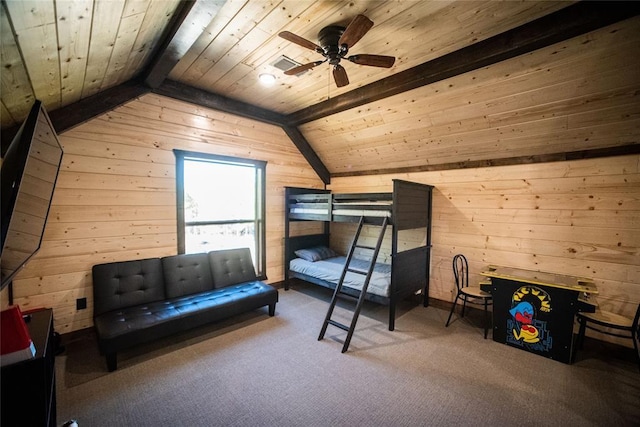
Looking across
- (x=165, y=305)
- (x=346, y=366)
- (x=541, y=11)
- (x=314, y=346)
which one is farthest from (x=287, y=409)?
(x=541, y=11)

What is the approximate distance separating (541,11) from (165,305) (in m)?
4.19

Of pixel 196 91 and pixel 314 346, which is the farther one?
pixel 196 91

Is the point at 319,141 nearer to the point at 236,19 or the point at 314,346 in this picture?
the point at 236,19

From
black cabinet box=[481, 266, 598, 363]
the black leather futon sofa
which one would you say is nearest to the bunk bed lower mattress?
the black leather futon sofa

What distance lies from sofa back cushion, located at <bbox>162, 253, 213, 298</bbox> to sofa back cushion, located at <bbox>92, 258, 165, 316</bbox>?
8 cm

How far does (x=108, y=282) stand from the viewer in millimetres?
2850

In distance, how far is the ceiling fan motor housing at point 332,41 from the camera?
2.15m

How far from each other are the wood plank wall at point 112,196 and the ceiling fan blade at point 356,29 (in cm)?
238

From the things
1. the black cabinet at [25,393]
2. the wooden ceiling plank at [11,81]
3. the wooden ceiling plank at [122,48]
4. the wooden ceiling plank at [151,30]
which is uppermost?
the wooden ceiling plank at [151,30]

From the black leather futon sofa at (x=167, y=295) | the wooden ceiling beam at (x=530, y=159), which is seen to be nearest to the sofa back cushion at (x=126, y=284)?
the black leather futon sofa at (x=167, y=295)

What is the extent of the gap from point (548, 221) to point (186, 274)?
4.28 metres

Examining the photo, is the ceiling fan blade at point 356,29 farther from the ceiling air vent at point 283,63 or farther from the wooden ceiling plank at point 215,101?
the wooden ceiling plank at point 215,101

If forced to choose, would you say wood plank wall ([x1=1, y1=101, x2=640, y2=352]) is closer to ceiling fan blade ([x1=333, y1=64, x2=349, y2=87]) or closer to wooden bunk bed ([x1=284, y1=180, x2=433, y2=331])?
wooden bunk bed ([x1=284, y1=180, x2=433, y2=331])

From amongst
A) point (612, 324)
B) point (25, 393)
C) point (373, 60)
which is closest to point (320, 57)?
point (373, 60)
